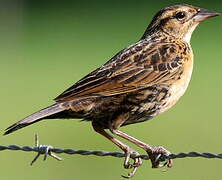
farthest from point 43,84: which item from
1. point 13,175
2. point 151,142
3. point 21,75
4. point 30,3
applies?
point 30,3

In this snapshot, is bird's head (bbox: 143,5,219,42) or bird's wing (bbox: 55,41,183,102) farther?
bird's head (bbox: 143,5,219,42)

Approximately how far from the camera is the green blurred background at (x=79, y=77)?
13.8 m

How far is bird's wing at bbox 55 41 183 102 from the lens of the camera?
8766mm

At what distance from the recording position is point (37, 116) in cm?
827

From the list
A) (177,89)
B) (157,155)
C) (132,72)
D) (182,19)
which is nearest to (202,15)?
(182,19)

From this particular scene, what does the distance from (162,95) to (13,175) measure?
5.13 meters

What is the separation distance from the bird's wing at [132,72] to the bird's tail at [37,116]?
4.5 inches

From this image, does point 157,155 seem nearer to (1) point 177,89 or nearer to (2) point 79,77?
(1) point 177,89

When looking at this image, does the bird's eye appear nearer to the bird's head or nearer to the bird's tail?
the bird's head

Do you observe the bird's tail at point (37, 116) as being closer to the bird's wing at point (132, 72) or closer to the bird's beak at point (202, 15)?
the bird's wing at point (132, 72)

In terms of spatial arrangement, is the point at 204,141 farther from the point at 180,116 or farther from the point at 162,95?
the point at 162,95

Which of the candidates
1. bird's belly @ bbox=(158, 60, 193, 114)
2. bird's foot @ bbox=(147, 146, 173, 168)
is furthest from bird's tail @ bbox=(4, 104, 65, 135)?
bird's belly @ bbox=(158, 60, 193, 114)

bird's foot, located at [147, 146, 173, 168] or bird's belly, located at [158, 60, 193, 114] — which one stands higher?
bird's belly, located at [158, 60, 193, 114]

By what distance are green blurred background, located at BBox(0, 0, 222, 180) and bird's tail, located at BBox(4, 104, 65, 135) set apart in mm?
4787
